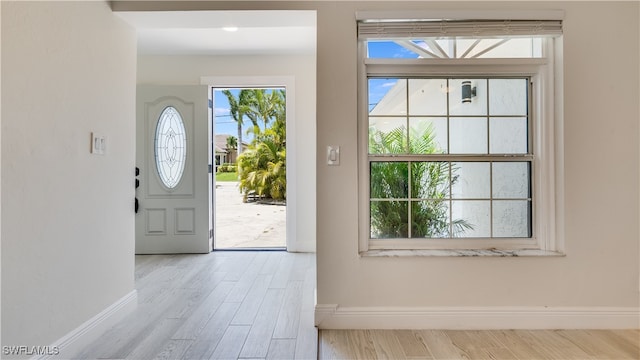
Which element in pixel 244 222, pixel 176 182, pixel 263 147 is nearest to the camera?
pixel 176 182

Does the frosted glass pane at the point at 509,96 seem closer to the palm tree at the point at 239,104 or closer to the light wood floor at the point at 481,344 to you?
the light wood floor at the point at 481,344

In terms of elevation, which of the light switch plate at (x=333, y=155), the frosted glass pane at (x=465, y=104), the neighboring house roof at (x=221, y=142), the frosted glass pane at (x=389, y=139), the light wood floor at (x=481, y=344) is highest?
the neighboring house roof at (x=221, y=142)

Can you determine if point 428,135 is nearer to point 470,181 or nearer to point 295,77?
point 470,181

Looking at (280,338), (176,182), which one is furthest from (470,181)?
(176,182)

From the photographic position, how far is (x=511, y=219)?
226cm

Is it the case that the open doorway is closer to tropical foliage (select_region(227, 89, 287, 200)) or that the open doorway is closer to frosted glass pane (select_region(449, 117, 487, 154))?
tropical foliage (select_region(227, 89, 287, 200))

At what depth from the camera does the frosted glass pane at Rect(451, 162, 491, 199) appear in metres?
2.26

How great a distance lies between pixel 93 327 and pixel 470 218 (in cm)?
246

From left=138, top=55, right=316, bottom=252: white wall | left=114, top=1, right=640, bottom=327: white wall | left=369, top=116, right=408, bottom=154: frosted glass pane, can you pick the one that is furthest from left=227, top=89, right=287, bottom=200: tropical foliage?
left=114, top=1, right=640, bottom=327: white wall

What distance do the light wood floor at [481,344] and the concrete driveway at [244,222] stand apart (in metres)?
2.94

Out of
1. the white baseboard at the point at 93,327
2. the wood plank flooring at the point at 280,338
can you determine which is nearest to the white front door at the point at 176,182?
the wood plank flooring at the point at 280,338

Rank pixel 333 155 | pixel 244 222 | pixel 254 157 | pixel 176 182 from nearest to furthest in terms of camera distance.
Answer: pixel 333 155 < pixel 176 182 < pixel 244 222 < pixel 254 157

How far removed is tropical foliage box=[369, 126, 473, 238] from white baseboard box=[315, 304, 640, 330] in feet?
1.62

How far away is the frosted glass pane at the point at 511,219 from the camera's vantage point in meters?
2.25
